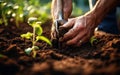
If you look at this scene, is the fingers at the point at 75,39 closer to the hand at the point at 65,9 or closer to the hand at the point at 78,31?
the hand at the point at 78,31

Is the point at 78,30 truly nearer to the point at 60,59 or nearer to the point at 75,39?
the point at 75,39

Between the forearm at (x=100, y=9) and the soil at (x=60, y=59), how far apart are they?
221 mm

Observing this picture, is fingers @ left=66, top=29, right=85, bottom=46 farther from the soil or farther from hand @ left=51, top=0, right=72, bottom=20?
hand @ left=51, top=0, right=72, bottom=20

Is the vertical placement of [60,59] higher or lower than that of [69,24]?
lower

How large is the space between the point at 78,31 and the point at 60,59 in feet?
1.62

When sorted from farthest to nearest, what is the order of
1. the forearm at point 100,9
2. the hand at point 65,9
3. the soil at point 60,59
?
the hand at point 65,9 < the forearm at point 100,9 < the soil at point 60,59

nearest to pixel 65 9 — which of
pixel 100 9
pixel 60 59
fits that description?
pixel 100 9

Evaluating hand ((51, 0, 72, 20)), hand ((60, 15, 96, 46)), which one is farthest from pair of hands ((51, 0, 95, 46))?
hand ((51, 0, 72, 20))

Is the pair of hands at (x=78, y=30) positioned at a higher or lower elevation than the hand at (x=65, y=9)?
lower

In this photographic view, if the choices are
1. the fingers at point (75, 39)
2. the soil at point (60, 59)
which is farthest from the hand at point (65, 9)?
the fingers at point (75, 39)

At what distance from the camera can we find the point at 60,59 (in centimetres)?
177

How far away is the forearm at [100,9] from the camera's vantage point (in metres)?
2.33

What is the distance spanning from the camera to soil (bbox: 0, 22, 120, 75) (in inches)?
51.8

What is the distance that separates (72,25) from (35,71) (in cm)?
100
